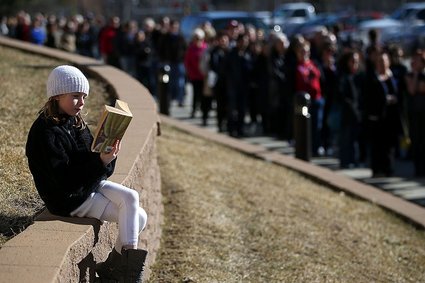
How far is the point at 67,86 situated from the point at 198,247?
2.84 metres

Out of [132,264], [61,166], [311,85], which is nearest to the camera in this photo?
[61,166]

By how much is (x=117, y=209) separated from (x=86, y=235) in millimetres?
454

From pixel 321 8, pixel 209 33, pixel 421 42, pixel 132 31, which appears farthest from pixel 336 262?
pixel 321 8

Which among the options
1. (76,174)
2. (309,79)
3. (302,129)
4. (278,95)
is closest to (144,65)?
(278,95)

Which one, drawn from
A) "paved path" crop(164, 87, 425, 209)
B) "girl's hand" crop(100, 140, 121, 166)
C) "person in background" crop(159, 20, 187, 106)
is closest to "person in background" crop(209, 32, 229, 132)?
"paved path" crop(164, 87, 425, 209)

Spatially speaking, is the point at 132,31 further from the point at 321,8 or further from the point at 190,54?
the point at 321,8

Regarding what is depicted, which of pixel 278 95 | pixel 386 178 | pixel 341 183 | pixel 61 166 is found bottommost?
pixel 386 178

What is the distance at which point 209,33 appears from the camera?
25.2m

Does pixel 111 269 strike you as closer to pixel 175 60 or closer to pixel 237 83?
pixel 237 83

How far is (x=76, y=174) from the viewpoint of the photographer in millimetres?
6250

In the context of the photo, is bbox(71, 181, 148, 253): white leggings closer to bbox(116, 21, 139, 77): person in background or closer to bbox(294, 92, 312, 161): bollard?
bbox(294, 92, 312, 161): bollard

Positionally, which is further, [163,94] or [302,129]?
[163,94]

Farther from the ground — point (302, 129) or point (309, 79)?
point (309, 79)

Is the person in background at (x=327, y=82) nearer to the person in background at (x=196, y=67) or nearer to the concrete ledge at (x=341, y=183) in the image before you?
the concrete ledge at (x=341, y=183)
